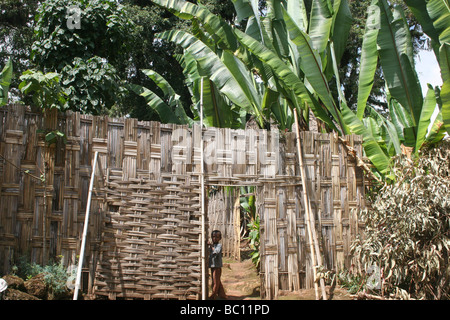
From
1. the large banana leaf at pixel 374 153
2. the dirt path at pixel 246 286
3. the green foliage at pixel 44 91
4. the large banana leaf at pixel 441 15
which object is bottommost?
the dirt path at pixel 246 286

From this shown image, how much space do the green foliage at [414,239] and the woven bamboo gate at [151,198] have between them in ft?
2.02

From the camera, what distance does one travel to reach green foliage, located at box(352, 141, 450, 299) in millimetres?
4938

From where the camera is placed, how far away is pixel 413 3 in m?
6.57

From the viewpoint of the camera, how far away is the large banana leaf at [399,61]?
6508 millimetres

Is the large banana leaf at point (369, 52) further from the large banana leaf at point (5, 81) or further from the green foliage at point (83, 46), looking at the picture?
the large banana leaf at point (5, 81)

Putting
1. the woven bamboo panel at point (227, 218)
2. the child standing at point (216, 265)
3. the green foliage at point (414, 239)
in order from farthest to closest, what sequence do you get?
the woven bamboo panel at point (227, 218), the child standing at point (216, 265), the green foliage at point (414, 239)

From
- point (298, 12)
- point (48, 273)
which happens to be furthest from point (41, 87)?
point (298, 12)

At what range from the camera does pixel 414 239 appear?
5051 millimetres

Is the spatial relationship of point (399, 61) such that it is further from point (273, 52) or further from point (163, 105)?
point (163, 105)

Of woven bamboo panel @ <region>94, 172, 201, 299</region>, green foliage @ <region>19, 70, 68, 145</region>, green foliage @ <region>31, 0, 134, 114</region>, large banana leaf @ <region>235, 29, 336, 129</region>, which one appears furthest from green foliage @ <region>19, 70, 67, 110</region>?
large banana leaf @ <region>235, 29, 336, 129</region>

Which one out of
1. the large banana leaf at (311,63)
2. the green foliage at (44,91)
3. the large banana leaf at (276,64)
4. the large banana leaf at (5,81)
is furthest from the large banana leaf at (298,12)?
the large banana leaf at (5,81)

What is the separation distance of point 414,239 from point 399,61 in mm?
2821

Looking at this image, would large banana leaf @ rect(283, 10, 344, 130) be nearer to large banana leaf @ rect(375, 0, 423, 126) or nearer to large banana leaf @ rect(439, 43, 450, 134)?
large banana leaf @ rect(375, 0, 423, 126)
